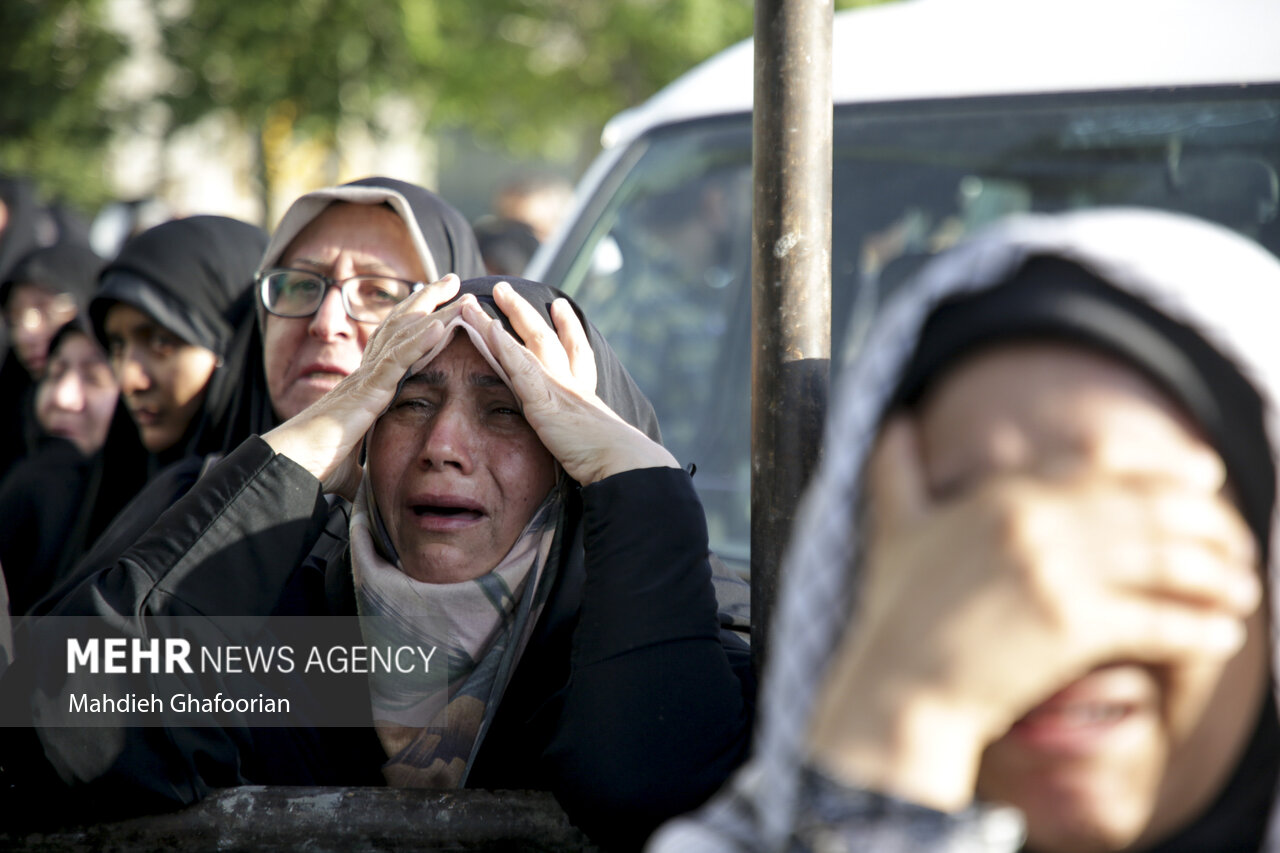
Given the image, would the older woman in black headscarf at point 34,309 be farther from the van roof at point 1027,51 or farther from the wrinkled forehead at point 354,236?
the van roof at point 1027,51

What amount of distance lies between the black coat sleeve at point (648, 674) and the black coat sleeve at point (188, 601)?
1.89 ft

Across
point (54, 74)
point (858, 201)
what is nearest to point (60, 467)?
point (858, 201)

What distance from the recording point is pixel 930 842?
922mm

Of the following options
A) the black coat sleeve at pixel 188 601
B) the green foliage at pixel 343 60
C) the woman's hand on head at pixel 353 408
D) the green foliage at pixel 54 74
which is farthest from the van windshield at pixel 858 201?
the green foliage at pixel 54 74

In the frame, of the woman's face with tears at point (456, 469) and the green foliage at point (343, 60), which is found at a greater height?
the green foliage at point (343, 60)

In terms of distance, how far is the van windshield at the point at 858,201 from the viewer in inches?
123

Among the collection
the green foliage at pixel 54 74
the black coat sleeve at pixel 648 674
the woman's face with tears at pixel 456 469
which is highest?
the green foliage at pixel 54 74

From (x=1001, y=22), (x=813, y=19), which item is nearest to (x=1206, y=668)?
(x=813, y=19)

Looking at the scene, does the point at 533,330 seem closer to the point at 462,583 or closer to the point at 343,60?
the point at 462,583

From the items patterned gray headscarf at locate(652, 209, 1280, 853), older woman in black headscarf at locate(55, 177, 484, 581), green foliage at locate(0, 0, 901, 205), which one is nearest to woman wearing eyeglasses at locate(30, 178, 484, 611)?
older woman in black headscarf at locate(55, 177, 484, 581)

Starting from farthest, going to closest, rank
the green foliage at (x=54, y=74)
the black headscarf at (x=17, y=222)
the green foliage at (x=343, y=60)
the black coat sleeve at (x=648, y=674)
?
the green foliage at (x=54, y=74) < the green foliage at (x=343, y=60) < the black headscarf at (x=17, y=222) < the black coat sleeve at (x=648, y=674)

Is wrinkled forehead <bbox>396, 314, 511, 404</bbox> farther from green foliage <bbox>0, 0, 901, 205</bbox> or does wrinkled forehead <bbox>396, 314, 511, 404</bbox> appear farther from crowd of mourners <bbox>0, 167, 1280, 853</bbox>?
green foliage <bbox>0, 0, 901, 205</bbox>

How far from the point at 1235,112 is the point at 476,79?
34.1 feet

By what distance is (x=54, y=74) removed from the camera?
1218 cm
